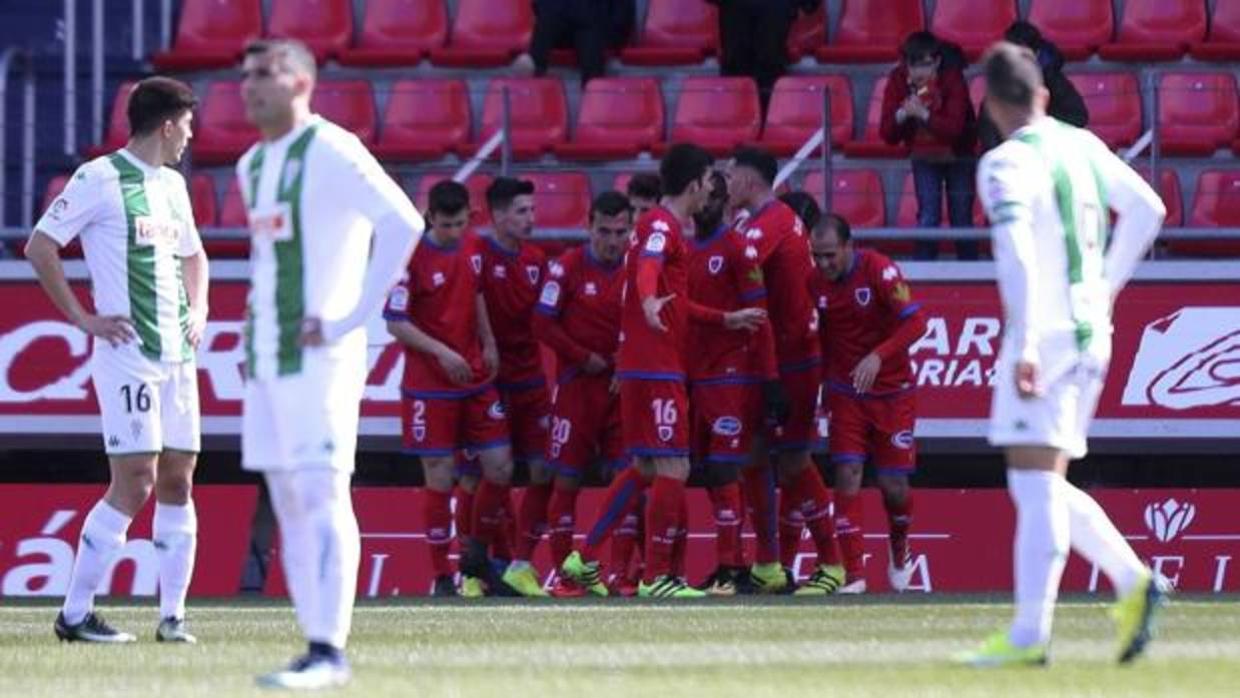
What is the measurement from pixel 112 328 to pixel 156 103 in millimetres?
899

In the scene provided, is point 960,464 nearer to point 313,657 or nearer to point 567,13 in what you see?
point 567,13

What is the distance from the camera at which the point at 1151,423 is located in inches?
691

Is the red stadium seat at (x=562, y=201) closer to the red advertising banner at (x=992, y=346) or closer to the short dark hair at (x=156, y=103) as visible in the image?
the red advertising banner at (x=992, y=346)

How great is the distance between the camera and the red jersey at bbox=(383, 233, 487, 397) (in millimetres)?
16438

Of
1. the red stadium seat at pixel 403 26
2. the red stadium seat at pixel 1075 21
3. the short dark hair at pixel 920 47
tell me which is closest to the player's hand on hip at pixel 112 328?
the short dark hair at pixel 920 47

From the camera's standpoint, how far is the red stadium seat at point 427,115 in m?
20.2

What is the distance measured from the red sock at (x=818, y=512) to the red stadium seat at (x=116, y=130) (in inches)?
238

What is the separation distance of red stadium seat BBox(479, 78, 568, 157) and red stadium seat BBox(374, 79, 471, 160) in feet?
0.61

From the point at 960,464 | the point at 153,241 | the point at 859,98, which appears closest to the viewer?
the point at 153,241

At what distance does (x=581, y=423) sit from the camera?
16.7 meters

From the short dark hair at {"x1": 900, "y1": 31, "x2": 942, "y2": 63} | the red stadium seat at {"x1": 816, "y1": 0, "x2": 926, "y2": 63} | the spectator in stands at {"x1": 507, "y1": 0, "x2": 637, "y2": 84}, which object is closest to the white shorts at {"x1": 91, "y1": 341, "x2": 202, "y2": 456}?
the short dark hair at {"x1": 900, "y1": 31, "x2": 942, "y2": 63}

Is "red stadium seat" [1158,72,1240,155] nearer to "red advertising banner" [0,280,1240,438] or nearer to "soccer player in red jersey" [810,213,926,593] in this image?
"red advertising banner" [0,280,1240,438]

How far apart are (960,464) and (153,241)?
27.2ft

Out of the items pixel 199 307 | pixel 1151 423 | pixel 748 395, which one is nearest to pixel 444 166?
pixel 748 395
